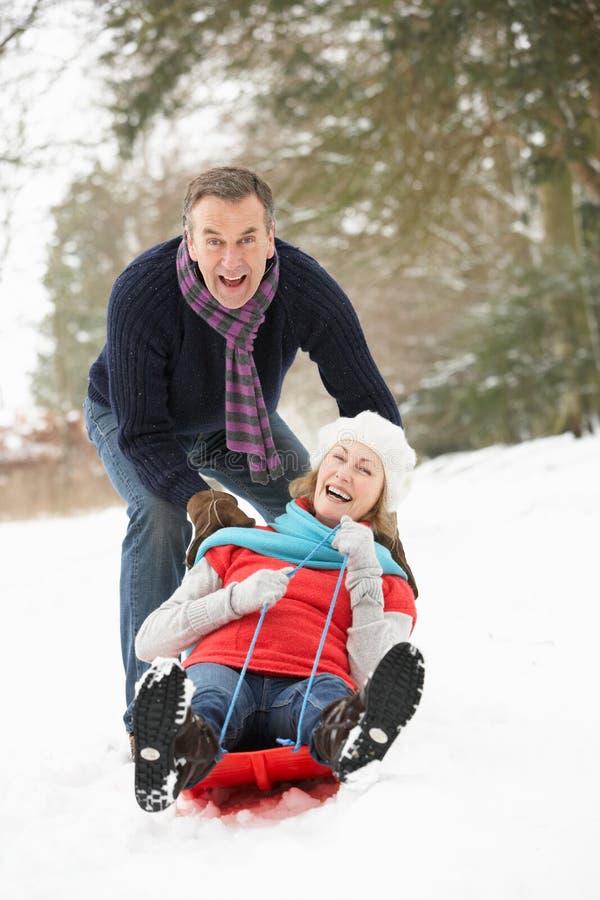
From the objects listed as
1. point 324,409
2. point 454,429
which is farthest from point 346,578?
point 324,409

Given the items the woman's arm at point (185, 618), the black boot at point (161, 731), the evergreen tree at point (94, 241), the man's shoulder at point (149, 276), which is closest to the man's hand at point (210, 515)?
the woman's arm at point (185, 618)

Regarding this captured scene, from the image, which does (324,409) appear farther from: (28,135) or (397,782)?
(397,782)

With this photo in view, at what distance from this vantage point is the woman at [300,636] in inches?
67.0

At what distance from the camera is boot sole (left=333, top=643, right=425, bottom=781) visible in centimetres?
170

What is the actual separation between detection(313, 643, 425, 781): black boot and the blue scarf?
61 cm

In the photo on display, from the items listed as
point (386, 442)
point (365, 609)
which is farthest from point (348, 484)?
point (365, 609)

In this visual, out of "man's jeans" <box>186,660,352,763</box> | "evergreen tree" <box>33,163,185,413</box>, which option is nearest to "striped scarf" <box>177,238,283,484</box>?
"man's jeans" <box>186,660,352,763</box>

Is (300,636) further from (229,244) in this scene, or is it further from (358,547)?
(229,244)

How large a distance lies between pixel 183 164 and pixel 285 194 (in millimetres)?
5202

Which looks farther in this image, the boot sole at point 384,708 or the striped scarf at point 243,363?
the striped scarf at point 243,363

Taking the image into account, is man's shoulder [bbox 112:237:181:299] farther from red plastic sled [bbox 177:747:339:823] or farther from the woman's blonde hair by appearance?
red plastic sled [bbox 177:747:339:823]

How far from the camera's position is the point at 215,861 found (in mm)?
1636

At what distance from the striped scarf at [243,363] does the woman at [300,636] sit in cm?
14

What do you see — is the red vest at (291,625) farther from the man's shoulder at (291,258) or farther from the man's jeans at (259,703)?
the man's shoulder at (291,258)
